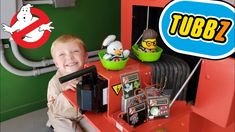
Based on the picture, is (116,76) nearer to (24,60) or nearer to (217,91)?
(217,91)

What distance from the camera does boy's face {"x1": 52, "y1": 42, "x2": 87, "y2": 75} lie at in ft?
3.50

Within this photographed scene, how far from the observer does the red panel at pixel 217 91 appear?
2.42 feet

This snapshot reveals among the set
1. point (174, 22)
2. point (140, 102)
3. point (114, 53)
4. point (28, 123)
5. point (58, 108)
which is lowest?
point (28, 123)

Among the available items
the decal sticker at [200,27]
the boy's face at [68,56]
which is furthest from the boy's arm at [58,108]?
the decal sticker at [200,27]

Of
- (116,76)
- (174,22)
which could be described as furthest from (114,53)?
(174,22)

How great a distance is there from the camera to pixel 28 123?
5.18 feet

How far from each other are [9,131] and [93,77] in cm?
104

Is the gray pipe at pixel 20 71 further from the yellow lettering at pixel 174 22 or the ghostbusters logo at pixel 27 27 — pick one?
the yellow lettering at pixel 174 22

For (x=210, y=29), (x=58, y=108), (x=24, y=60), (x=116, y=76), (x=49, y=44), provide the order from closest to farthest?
(x=210, y=29) < (x=116, y=76) < (x=58, y=108) < (x=24, y=60) < (x=49, y=44)

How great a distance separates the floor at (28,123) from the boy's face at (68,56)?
600 millimetres

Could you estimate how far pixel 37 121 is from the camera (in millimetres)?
1601

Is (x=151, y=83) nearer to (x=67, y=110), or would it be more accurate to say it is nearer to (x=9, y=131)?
(x=67, y=110)

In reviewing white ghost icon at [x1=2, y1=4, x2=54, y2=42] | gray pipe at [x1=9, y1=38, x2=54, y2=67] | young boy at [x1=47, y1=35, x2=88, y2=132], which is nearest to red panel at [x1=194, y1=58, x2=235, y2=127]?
young boy at [x1=47, y1=35, x2=88, y2=132]

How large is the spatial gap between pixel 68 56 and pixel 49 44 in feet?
2.11
